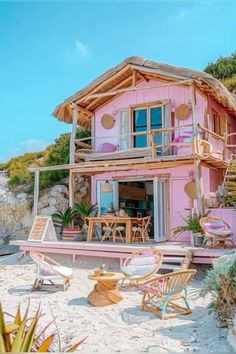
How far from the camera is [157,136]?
14109mm

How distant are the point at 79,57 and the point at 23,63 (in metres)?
1.31

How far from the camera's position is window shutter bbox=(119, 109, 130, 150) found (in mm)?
14664

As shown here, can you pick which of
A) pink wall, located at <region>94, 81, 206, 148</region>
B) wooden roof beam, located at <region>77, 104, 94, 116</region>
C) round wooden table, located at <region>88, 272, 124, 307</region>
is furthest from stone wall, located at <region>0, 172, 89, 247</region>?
round wooden table, located at <region>88, 272, 124, 307</region>

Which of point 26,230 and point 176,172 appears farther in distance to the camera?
point 26,230

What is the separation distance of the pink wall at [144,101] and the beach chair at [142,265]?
20.9 feet

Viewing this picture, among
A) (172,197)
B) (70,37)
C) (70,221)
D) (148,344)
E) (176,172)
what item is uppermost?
(70,37)

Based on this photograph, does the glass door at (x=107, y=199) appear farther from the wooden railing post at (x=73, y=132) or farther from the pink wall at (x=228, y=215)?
the pink wall at (x=228, y=215)

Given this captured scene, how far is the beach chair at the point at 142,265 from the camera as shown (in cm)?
761

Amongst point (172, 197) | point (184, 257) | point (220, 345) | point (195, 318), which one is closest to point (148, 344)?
point (220, 345)

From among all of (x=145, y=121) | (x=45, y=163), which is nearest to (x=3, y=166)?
(x=45, y=163)

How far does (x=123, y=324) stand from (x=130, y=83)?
1076 centimetres

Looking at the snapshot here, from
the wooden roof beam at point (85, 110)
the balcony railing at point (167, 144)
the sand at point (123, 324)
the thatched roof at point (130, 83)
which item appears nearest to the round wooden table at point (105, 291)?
the sand at point (123, 324)

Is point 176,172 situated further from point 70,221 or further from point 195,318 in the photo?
point 195,318

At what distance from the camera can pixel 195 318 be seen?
253 inches
